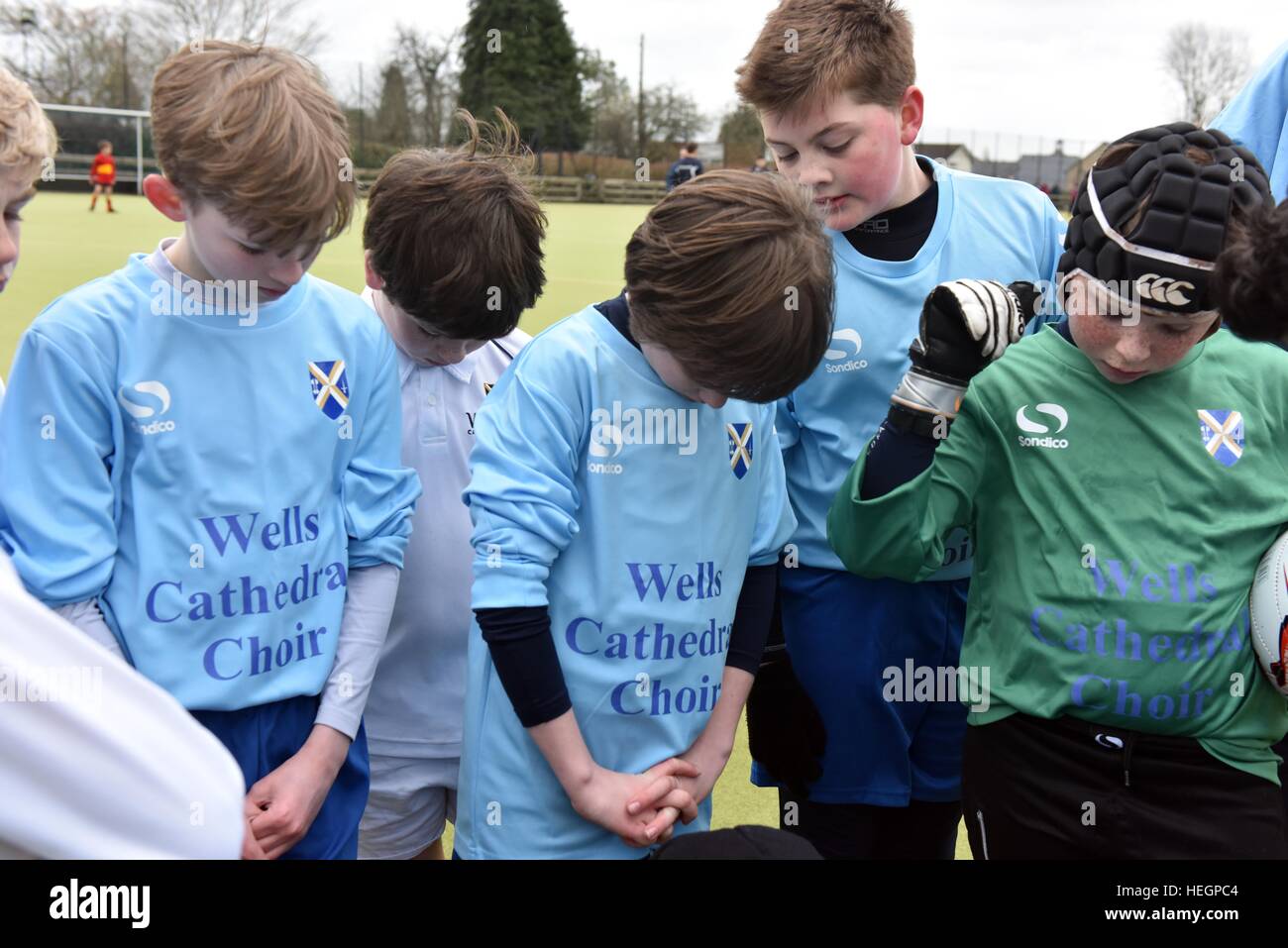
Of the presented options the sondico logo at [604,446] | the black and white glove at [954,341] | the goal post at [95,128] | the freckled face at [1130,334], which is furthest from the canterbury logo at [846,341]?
the goal post at [95,128]


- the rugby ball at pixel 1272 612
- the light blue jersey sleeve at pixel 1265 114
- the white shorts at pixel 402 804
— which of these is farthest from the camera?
the light blue jersey sleeve at pixel 1265 114

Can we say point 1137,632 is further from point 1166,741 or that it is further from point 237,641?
point 237,641

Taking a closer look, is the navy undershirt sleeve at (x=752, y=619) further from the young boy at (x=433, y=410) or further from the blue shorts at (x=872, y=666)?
the young boy at (x=433, y=410)

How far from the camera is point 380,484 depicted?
204 cm

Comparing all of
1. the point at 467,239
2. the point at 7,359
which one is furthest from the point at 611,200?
the point at 467,239

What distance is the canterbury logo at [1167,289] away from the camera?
1.77 meters

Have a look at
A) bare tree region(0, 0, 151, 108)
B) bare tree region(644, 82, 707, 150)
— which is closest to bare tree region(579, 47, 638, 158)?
bare tree region(644, 82, 707, 150)

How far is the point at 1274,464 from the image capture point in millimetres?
1960

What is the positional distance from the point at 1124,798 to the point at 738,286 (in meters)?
1.04

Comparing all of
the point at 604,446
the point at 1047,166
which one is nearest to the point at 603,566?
the point at 604,446

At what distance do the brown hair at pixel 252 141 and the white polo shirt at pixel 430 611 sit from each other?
1.63 ft

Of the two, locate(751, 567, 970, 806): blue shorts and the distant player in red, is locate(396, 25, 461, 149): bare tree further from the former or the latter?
locate(751, 567, 970, 806): blue shorts

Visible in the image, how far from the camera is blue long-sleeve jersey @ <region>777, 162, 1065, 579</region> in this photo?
88.3 inches

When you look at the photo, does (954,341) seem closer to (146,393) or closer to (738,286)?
(738,286)
